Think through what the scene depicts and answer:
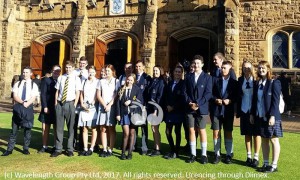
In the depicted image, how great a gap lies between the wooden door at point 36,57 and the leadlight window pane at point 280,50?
13.0m

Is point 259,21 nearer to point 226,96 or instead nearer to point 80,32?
point 226,96

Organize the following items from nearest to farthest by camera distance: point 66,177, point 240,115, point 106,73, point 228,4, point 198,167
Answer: point 66,177
point 198,167
point 240,115
point 106,73
point 228,4

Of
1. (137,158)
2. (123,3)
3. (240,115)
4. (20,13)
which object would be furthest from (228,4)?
(20,13)

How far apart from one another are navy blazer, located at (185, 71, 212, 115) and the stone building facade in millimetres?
7766

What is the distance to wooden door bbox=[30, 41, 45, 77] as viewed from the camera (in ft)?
55.4

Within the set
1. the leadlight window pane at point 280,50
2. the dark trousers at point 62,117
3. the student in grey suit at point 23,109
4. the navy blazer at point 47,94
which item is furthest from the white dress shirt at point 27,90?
the leadlight window pane at point 280,50

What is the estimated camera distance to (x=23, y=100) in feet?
18.3

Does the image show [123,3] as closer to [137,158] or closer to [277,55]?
[277,55]

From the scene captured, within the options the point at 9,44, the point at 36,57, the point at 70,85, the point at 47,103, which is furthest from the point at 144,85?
the point at 9,44

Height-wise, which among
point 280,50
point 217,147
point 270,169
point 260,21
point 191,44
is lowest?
point 270,169

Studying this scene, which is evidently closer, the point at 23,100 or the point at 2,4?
the point at 23,100

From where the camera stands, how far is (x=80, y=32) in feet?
52.0

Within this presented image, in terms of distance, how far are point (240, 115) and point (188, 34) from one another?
1026 centimetres

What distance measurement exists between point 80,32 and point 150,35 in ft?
13.8
